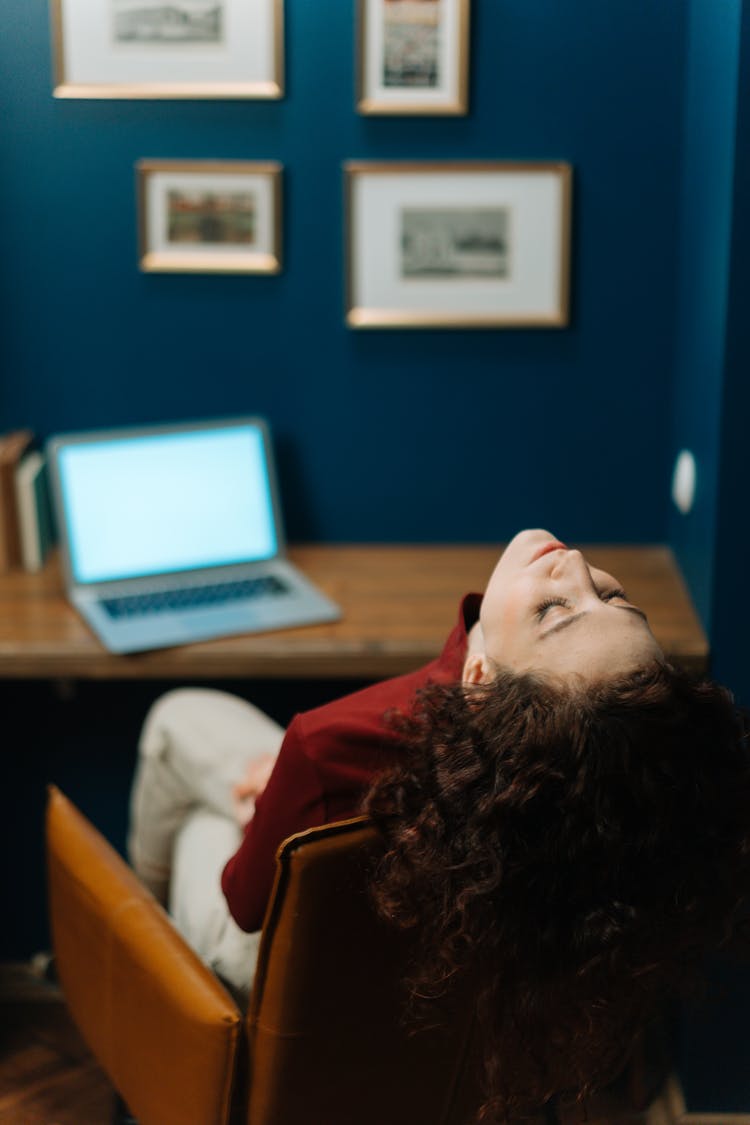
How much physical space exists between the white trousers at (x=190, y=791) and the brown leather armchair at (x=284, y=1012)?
23 centimetres

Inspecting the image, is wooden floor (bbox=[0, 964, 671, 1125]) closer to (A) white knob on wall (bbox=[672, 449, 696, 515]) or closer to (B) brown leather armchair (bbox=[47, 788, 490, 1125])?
(B) brown leather armchair (bbox=[47, 788, 490, 1125])

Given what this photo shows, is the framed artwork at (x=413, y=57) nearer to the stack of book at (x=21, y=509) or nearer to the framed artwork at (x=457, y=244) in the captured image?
the framed artwork at (x=457, y=244)

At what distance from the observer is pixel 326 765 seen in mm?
1610

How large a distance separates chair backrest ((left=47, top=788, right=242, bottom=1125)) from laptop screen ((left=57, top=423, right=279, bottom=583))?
26.6 inches

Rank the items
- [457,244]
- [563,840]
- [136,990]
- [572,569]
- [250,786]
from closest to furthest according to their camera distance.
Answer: [563,840]
[572,569]
[136,990]
[250,786]
[457,244]

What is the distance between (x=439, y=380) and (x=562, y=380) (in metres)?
0.24

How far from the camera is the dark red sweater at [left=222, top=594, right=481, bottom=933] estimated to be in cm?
161

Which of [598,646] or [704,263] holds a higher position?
[704,263]

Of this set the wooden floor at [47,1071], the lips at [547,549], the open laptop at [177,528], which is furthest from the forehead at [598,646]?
the wooden floor at [47,1071]

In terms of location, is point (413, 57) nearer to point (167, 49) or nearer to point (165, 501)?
point (167, 49)

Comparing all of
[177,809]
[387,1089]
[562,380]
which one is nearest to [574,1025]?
[387,1089]

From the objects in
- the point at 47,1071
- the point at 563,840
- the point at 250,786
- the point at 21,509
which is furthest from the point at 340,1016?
the point at 21,509

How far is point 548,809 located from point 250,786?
746 millimetres

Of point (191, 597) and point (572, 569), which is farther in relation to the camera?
point (191, 597)
